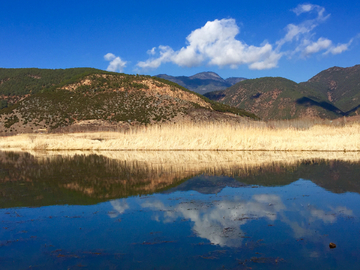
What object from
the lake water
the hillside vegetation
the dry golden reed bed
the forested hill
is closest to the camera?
the lake water

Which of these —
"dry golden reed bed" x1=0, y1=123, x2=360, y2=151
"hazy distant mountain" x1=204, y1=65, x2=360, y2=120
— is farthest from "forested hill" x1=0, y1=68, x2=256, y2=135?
"hazy distant mountain" x1=204, y1=65, x2=360, y2=120

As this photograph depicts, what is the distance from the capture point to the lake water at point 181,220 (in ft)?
15.1

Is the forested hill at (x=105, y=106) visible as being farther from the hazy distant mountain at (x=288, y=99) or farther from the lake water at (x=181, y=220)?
the hazy distant mountain at (x=288, y=99)

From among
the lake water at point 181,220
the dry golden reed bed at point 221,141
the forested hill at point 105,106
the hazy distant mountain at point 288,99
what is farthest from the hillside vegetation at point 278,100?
the lake water at point 181,220

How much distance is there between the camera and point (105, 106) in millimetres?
67000

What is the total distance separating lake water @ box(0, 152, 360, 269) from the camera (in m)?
4.62

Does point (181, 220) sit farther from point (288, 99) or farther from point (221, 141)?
point (288, 99)

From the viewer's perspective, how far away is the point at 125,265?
14.4 feet

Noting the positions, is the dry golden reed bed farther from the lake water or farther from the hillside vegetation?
the hillside vegetation

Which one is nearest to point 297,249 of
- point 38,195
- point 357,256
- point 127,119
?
point 357,256

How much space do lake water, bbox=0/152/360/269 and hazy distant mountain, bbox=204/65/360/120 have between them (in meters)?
130

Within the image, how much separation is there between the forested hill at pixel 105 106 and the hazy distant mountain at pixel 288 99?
7480cm

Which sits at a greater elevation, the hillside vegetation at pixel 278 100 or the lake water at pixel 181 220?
the hillside vegetation at pixel 278 100

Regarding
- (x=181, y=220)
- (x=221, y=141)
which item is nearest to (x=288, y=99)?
(x=221, y=141)
